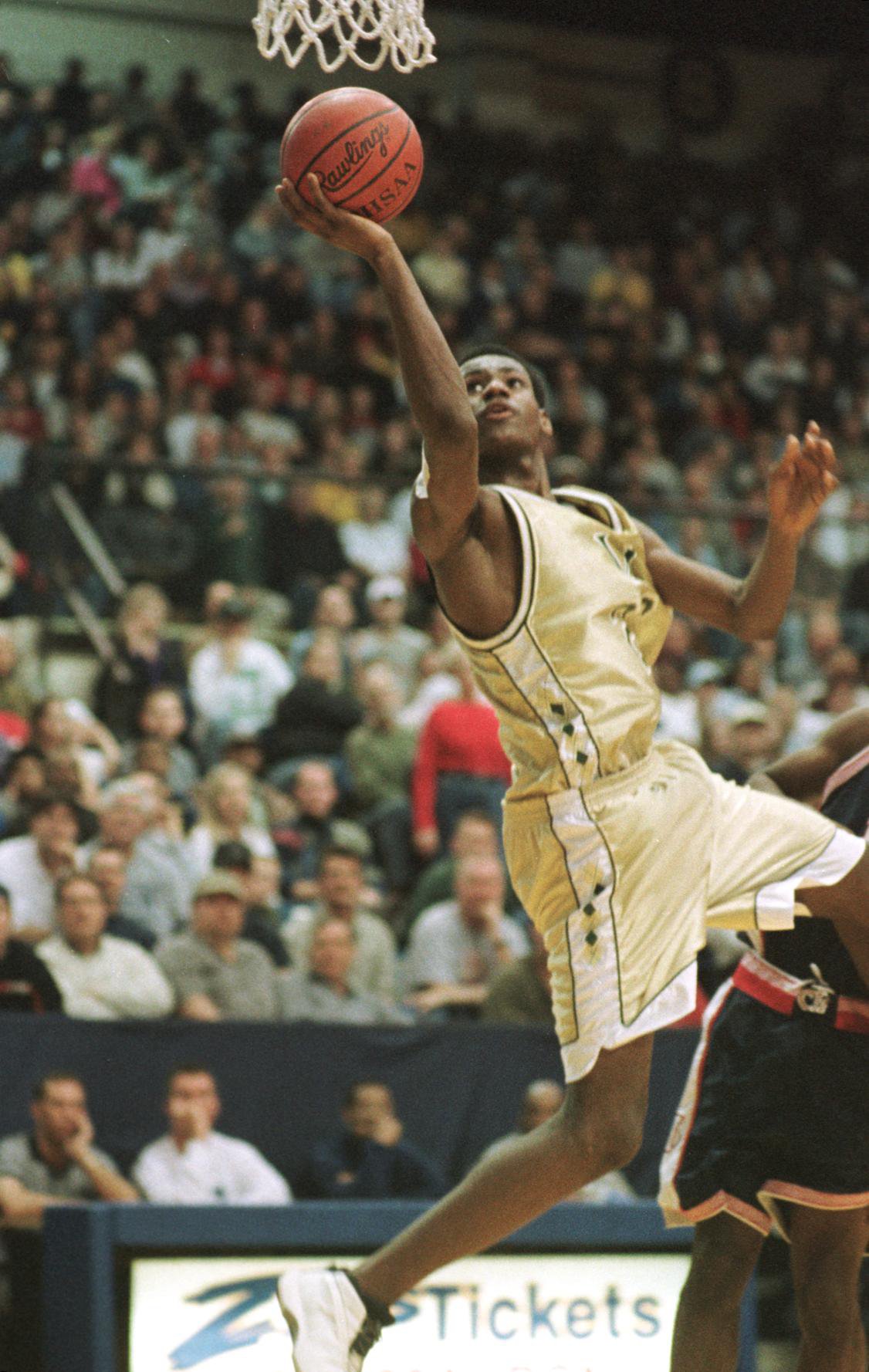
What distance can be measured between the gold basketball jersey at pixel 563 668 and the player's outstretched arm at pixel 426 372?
0.25 meters

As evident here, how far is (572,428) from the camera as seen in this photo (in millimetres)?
14188

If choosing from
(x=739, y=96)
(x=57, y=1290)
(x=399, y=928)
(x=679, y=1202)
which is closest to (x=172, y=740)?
(x=399, y=928)

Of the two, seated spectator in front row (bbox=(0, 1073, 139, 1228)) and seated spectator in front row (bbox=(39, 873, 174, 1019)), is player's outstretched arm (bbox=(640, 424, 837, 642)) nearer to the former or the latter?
seated spectator in front row (bbox=(0, 1073, 139, 1228))

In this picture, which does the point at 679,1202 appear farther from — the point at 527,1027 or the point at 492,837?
the point at 492,837

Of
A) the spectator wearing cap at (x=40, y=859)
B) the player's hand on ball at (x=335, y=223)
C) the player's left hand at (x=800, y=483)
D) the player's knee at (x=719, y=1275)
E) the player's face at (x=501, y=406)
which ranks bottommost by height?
the spectator wearing cap at (x=40, y=859)

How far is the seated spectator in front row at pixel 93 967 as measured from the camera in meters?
7.81

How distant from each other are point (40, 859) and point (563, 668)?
464 cm

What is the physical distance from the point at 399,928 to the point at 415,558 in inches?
122

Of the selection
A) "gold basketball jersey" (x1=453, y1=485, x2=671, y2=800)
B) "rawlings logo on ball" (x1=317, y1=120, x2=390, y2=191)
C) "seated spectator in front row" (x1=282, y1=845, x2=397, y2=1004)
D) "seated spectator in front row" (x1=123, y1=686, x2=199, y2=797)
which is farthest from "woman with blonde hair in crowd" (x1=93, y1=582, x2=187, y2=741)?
"rawlings logo on ball" (x1=317, y1=120, x2=390, y2=191)

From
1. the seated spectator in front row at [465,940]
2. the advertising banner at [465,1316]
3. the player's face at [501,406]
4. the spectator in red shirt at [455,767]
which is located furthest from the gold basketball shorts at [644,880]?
the spectator in red shirt at [455,767]

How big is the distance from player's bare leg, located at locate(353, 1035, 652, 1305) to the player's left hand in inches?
52.0

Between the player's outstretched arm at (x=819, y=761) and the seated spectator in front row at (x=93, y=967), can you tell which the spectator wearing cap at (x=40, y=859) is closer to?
the seated spectator in front row at (x=93, y=967)

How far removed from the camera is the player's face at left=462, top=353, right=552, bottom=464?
15.1 ft

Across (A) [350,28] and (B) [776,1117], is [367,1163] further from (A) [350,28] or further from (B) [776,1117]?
(A) [350,28]
